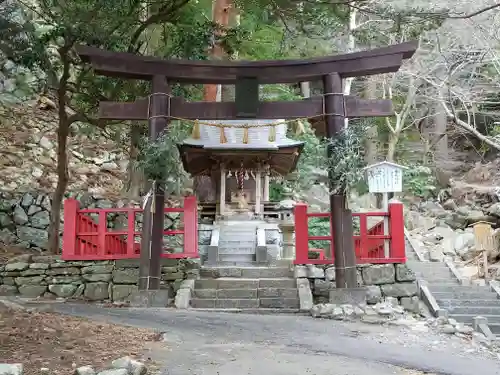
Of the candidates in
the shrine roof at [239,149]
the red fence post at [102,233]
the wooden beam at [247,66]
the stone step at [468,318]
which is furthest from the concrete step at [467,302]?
the shrine roof at [239,149]

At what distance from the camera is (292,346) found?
5.83 meters

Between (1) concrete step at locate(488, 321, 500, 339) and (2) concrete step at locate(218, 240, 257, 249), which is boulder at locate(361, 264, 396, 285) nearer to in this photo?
(1) concrete step at locate(488, 321, 500, 339)

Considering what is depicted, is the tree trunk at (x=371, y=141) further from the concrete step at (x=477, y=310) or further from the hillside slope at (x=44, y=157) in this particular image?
the concrete step at (x=477, y=310)

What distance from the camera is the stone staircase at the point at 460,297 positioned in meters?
10.1

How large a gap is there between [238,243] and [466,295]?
694cm

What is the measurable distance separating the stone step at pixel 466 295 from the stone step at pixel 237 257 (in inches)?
208

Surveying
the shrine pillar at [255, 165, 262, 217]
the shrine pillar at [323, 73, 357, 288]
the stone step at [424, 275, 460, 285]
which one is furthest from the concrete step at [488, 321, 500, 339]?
the shrine pillar at [255, 165, 262, 217]

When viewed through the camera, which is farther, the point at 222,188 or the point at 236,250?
the point at 222,188

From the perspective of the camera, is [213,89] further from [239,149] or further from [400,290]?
[400,290]

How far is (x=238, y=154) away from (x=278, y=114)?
10.8 metres

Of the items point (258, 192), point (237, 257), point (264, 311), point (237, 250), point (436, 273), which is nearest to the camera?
point (264, 311)

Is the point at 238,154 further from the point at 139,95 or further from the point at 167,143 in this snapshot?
the point at 167,143

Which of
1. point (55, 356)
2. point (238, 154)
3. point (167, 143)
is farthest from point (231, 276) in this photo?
point (238, 154)

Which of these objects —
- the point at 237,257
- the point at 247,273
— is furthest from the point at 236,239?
the point at 247,273
